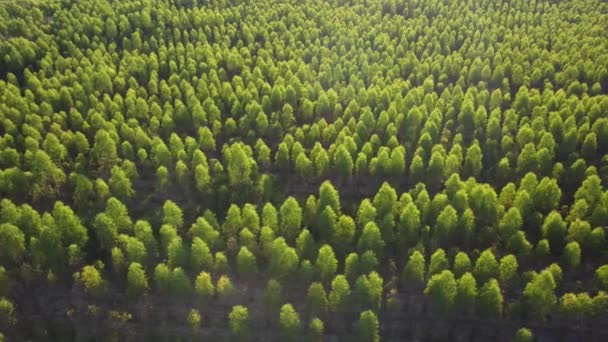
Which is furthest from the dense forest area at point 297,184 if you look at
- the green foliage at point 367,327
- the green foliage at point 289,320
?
the green foliage at point 289,320

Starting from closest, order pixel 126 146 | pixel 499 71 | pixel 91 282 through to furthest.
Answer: pixel 91 282 → pixel 126 146 → pixel 499 71

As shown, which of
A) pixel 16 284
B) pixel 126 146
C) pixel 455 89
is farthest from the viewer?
pixel 455 89

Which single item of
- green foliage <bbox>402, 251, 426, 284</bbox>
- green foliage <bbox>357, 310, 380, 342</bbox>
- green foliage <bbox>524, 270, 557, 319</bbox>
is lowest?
green foliage <bbox>357, 310, 380, 342</bbox>

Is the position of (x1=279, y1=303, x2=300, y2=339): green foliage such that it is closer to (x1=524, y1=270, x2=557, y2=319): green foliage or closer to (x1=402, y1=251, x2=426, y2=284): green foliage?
(x1=402, y1=251, x2=426, y2=284): green foliage

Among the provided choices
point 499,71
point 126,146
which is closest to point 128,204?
point 126,146

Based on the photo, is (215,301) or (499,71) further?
(499,71)

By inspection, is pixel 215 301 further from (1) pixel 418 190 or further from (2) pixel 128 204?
(1) pixel 418 190

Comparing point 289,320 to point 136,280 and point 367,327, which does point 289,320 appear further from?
point 136,280

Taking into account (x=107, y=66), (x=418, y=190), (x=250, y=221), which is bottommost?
(x=250, y=221)

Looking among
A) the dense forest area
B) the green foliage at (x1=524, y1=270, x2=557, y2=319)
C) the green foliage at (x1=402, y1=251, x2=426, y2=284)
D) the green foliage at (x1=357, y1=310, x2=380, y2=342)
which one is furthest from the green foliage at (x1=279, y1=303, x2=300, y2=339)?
the green foliage at (x1=524, y1=270, x2=557, y2=319)
